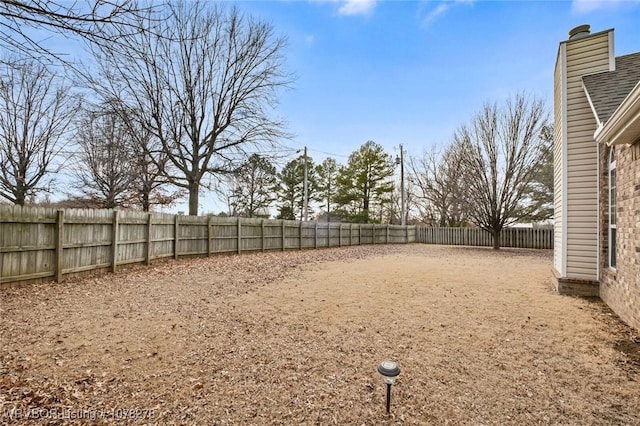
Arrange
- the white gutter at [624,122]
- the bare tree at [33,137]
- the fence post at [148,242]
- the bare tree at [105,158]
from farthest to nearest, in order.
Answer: the bare tree at [105,158] → the bare tree at [33,137] → the fence post at [148,242] → the white gutter at [624,122]

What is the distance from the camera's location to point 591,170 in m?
5.27

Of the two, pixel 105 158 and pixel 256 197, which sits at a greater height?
pixel 105 158

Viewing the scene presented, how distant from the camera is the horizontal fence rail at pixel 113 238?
5145 millimetres

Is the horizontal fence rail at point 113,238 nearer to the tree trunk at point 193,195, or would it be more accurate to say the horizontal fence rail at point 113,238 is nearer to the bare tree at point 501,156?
the tree trunk at point 193,195

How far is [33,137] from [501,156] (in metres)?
20.4

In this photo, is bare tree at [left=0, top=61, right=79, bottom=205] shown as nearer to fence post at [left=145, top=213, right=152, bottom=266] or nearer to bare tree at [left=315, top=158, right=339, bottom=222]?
fence post at [left=145, top=213, right=152, bottom=266]

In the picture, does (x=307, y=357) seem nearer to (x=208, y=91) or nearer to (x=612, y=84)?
(x=612, y=84)

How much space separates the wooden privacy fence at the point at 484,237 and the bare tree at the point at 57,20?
19005 millimetres

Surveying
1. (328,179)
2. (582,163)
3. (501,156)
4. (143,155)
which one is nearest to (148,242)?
(143,155)

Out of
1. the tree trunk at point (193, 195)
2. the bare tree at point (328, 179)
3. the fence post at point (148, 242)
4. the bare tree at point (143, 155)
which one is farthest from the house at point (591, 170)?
the bare tree at point (328, 179)

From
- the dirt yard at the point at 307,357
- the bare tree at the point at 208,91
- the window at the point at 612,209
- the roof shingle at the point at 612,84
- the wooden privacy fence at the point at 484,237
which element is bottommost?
the dirt yard at the point at 307,357

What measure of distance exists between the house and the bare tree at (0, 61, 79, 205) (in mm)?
14969

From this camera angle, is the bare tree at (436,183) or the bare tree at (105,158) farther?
the bare tree at (436,183)

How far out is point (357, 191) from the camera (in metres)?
25.6
